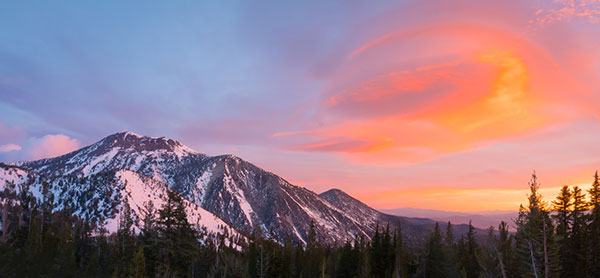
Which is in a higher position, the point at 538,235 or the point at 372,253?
the point at 538,235

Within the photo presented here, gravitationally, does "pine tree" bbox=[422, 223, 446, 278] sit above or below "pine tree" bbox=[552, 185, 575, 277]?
below

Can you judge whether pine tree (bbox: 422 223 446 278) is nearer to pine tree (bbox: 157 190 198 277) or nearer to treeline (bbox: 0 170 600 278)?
treeline (bbox: 0 170 600 278)

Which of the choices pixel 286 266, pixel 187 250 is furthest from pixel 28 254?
pixel 187 250

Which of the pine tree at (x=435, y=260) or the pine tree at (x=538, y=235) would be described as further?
the pine tree at (x=435, y=260)

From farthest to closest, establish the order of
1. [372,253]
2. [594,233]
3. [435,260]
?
[372,253] < [435,260] < [594,233]

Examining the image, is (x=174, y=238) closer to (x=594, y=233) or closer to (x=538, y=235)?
(x=538, y=235)

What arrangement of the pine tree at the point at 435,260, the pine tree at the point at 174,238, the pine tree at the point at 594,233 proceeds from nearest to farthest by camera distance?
1. the pine tree at the point at 174,238
2. the pine tree at the point at 594,233
3. the pine tree at the point at 435,260

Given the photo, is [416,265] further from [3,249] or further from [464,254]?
[3,249]

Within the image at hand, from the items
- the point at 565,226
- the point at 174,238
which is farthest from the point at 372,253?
the point at 174,238

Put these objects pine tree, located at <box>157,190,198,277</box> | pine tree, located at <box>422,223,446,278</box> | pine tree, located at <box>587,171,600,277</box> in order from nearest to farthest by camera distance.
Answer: pine tree, located at <box>157,190,198,277</box>, pine tree, located at <box>587,171,600,277</box>, pine tree, located at <box>422,223,446,278</box>

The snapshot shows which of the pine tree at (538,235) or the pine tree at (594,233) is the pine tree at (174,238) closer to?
the pine tree at (538,235)

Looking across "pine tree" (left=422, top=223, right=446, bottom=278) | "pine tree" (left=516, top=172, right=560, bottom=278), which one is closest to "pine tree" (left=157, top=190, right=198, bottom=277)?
"pine tree" (left=516, top=172, right=560, bottom=278)

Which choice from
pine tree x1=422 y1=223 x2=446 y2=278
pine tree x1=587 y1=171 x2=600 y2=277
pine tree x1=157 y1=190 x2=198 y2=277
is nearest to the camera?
pine tree x1=157 y1=190 x2=198 y2=277

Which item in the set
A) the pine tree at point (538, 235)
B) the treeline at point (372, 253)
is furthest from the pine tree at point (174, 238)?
the pine tree at point (538, 235)
